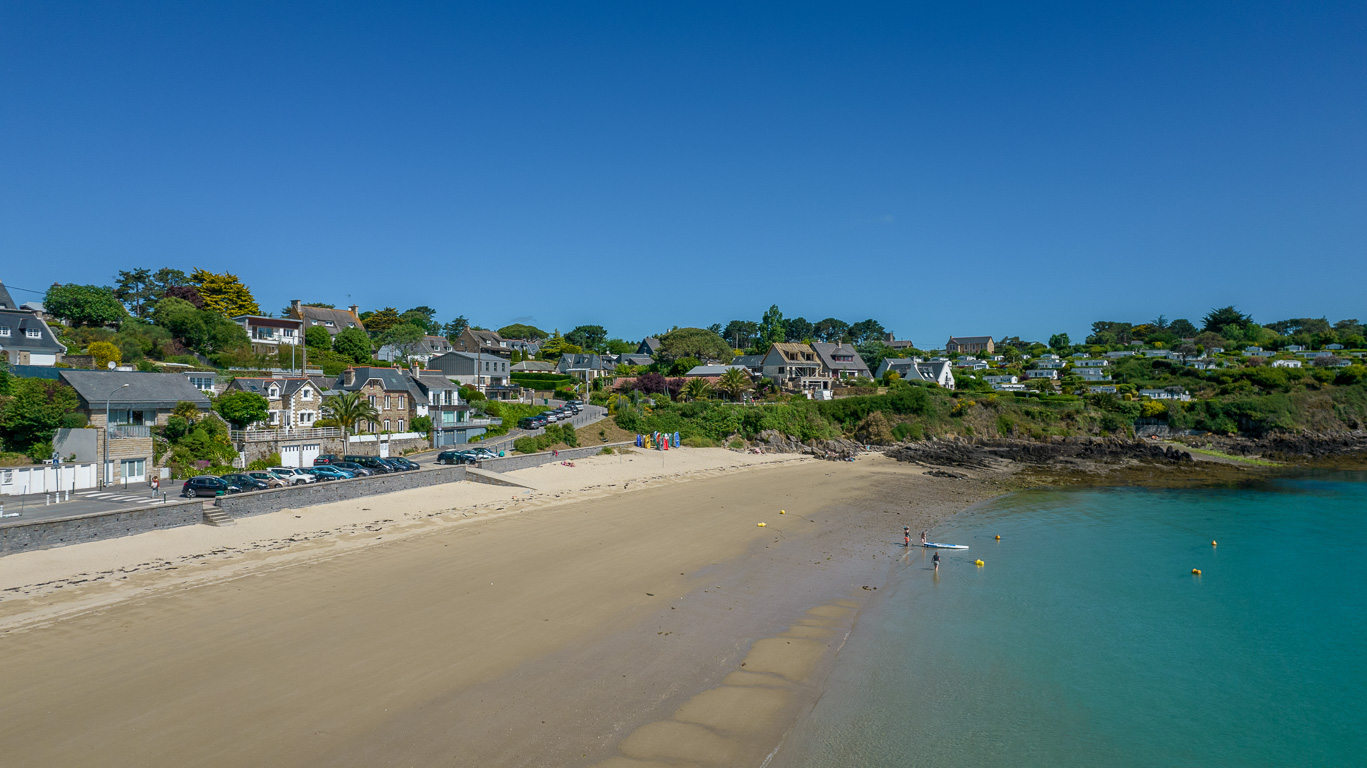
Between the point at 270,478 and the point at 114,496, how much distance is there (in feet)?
15.5

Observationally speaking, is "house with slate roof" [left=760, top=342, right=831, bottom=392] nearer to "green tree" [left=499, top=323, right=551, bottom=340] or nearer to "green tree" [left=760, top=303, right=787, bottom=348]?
"green tree" [left=760, top=303, right=787, bottom=348]

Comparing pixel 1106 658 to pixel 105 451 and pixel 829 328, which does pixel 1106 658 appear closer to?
pixel 105 451

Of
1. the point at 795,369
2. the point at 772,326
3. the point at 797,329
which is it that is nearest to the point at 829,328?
the point at 797,329

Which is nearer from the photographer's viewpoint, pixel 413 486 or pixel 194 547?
pixel 194 547

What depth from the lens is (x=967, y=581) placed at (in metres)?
20.1

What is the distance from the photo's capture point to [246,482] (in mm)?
24344

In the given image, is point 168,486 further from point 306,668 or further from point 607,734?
point 607,734

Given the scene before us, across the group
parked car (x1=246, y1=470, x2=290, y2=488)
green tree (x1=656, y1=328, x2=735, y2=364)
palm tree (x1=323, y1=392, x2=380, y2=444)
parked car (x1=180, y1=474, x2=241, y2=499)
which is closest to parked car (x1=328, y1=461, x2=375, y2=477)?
parked car (x1=246, y1=470, x2=290, y2=488)

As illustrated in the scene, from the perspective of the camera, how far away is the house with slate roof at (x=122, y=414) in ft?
87.8

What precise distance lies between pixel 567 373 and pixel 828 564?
2349 inches

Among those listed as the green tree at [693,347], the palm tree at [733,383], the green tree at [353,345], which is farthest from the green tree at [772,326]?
the green tree at [353,345]

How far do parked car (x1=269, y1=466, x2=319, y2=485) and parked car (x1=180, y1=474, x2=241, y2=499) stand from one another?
2.63m

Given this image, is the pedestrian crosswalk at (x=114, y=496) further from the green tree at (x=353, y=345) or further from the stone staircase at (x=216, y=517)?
the green tree at (x=353, y=345)

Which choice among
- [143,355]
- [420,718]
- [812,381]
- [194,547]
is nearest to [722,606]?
[420,718]
